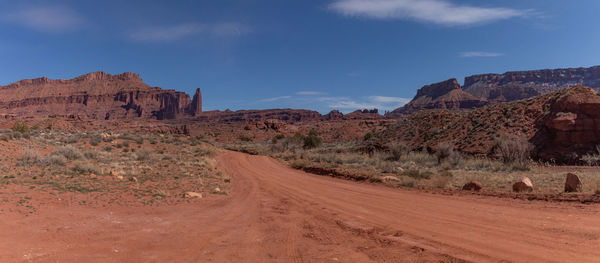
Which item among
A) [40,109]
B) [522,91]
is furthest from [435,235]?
[40,109]

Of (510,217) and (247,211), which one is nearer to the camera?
(510,217)

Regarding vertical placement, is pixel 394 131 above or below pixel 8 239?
above

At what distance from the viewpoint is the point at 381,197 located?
1000cm

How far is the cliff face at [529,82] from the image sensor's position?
127050 mm

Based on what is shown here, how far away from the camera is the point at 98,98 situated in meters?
161

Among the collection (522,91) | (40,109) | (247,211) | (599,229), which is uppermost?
(522,91)

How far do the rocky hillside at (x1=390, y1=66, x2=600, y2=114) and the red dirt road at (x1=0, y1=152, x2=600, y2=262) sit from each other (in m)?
132

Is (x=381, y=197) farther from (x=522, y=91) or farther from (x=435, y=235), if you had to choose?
(x=522, y=91)

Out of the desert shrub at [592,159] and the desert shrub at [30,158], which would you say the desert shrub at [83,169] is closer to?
the desert shrub at [30,158]

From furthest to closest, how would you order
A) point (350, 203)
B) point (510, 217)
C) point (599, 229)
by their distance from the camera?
point (350, 203) < point (510, 217) < point (599, 229)

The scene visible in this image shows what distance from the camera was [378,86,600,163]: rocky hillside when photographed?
2186 centimetres

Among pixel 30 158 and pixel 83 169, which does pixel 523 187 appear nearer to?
pixel 83 169

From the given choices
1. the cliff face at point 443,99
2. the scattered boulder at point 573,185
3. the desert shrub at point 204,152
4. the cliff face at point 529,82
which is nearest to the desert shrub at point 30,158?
the desert shrub at point 204,152

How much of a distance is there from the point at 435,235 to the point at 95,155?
20779 mm
